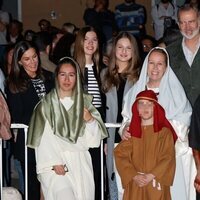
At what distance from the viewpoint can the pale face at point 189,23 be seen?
24.8ft

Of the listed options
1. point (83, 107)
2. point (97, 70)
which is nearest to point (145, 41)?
point (97, 70)

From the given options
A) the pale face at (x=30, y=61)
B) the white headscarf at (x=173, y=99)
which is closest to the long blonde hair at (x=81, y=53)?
the pale face at (x=30, y=61)

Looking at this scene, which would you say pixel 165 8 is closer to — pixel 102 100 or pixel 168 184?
pixel 102 100

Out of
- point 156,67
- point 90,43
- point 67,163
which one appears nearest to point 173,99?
point 156,67

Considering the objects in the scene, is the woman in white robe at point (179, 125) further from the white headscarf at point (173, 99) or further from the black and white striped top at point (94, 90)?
the black and white striped top at point (94, 90)

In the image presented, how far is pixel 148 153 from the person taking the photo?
22.7ft

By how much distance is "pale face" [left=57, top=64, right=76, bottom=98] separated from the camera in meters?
7.27

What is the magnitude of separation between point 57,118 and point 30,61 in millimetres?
824

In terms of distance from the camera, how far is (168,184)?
6.96 m

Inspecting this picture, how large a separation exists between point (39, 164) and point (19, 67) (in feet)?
3.55

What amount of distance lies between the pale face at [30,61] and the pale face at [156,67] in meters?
1.21

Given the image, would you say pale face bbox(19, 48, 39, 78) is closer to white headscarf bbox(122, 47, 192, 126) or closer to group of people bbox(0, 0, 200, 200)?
group of people bbox(0, 0, 200, 200)

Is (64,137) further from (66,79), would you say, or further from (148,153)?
(148,153)

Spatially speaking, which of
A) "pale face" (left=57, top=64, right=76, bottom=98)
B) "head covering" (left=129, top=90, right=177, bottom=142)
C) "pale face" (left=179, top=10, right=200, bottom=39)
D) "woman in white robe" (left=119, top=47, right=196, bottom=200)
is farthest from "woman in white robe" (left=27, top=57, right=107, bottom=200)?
"pale face" (left=179, top=10, right=200, bottom=39)
